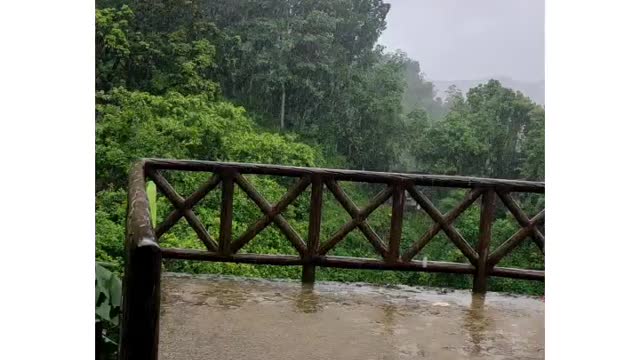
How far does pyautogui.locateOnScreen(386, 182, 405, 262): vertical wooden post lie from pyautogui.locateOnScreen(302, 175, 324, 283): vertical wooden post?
0.96 feet

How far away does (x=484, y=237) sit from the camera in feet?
10.7

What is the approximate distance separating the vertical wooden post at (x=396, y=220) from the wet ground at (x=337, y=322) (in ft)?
0.51

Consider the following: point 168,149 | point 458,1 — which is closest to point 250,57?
point 168,149

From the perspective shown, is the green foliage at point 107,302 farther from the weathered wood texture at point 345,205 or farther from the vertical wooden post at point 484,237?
the vertical wooden post at point 484,237

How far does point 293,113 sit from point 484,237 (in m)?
6.65

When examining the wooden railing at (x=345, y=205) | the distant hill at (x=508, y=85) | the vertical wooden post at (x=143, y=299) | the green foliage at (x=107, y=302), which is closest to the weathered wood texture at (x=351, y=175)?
the wooden railing at (x=345, y=205)

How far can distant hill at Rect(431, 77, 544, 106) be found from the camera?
10.5 meters

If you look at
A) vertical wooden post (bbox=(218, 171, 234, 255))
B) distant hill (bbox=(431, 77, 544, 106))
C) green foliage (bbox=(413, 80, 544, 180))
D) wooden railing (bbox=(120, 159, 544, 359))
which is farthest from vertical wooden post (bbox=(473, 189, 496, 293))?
distant hill (bbox=(431, 77, 544, 106))

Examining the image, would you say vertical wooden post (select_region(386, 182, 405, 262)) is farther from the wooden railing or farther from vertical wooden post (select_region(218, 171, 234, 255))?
vertical wooden post (select_region(218, 171, 234, 255))

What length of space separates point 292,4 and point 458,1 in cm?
272

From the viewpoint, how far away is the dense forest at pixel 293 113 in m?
7.50

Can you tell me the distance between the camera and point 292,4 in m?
9.84

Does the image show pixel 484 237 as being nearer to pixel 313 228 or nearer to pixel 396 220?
pixel 396 220
